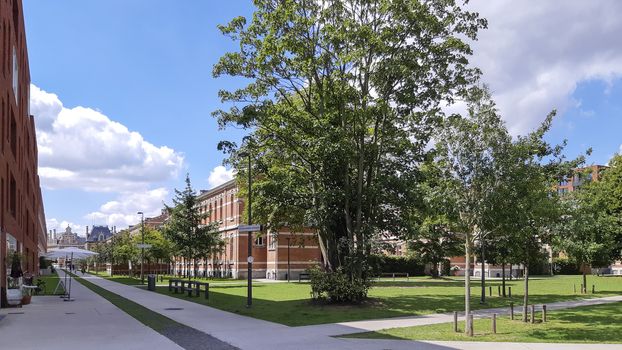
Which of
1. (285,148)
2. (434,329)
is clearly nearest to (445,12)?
(285,148)

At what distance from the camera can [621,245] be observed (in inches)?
1309

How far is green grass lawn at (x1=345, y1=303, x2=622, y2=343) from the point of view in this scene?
1305 cm

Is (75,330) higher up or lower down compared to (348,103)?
lower down

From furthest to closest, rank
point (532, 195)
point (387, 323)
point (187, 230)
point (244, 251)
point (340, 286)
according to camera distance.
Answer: point (244, 251) < point (187, 230) < point (340, 286) < point (387, 323) < point (532, 195)

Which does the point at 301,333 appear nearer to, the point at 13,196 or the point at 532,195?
the point at 532,195

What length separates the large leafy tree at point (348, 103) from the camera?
22.0 m

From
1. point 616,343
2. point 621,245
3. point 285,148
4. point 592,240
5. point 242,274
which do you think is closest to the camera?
point 616,343

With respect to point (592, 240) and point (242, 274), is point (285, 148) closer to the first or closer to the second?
point (592, 240)

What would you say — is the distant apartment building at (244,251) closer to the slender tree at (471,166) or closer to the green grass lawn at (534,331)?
the green grass lawn at (534,331)

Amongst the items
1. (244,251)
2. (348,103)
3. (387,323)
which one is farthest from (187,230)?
(387,323)

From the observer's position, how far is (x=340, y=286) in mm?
21656

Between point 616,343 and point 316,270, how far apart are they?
12526 mm

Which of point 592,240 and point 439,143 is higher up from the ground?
point 439,143

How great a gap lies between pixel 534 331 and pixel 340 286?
866 centimetres
